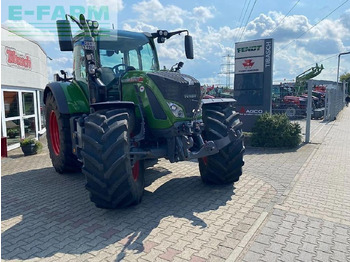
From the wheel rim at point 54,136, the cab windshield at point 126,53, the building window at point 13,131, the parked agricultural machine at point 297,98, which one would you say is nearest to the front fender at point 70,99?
the cab windshield at point 126,53

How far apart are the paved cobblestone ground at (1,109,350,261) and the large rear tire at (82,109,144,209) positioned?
16.2 inches

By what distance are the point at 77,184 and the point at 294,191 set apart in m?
4.00

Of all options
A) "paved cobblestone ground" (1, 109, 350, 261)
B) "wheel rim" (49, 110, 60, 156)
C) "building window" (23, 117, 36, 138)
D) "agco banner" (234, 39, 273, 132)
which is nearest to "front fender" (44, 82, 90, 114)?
"wheel rim" (49, 110, 60, 156)

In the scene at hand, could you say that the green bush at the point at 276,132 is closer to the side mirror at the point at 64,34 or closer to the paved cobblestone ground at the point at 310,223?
the paved cobblestone ground at the point at 310,223

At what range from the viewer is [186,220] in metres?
3.83

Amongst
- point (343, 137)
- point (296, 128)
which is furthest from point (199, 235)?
point (343, 137)

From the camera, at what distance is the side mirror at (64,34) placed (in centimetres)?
420

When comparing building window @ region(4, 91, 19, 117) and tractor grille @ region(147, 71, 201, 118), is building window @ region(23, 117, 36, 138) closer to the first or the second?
building window @ region(4, 91, 19, 117)

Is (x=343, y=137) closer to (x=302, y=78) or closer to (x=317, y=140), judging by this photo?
(x=317, y=140)

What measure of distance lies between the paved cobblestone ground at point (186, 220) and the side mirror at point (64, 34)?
97.5 inches

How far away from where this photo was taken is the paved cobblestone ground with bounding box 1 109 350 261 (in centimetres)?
310

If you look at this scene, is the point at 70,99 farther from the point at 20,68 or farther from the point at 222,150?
the point at 20,68

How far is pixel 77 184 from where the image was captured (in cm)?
548

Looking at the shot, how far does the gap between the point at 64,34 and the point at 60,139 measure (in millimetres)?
2199
